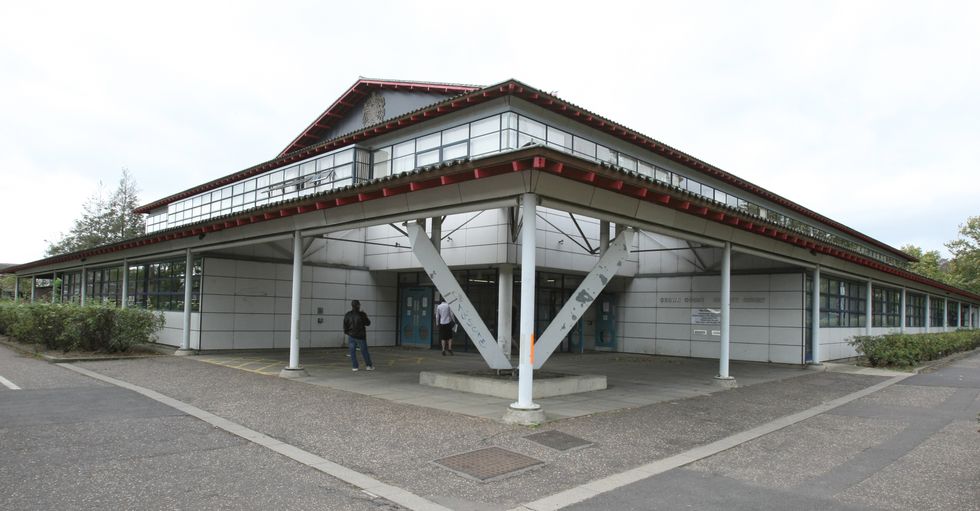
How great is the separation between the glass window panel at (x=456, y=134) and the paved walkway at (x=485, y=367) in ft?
21.5

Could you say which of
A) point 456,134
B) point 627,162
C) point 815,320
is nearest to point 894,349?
point 815,320

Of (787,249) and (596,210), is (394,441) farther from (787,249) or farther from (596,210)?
(787,249)

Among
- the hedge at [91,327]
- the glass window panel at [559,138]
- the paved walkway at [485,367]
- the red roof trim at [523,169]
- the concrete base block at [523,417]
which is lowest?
the paved walkway at [485,367]

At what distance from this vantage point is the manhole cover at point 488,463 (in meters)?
5.83

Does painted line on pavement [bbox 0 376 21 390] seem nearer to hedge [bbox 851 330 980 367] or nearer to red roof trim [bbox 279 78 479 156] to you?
red roof trim [bbox 279 78 479 156]

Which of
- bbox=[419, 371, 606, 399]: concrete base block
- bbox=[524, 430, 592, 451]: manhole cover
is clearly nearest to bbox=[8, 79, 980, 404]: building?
bbox=[419, 371, 606, 399]: concrete base block

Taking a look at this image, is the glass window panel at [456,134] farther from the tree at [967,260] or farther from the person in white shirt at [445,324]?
the tree at [967,260]

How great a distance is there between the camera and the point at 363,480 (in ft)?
18.1

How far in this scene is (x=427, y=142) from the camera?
18.7 m

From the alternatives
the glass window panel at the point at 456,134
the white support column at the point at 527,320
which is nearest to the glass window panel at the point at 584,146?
the glass window panel at the point at 456,134

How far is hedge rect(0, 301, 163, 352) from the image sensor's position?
15.4 m

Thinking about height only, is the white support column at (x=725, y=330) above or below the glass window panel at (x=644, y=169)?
below

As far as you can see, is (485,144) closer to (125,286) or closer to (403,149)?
(403,149)

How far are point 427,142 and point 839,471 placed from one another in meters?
14.9
